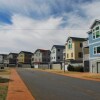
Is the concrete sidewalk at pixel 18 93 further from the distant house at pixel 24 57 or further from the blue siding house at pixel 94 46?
the distant house at pixel 24 57

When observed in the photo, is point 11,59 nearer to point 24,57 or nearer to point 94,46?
point 24,57

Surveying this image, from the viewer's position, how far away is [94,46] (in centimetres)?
5122

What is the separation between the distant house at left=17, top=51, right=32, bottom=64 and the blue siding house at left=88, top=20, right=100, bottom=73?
111 metres

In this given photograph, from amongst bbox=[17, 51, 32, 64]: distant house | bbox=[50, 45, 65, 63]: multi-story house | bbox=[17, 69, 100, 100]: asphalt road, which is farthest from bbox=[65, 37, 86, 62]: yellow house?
bbox=[17, 51, 32, 64]: distant house

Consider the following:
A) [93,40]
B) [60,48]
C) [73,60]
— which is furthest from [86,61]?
[60,48]

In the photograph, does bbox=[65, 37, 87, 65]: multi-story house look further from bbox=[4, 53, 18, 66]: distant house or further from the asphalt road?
bbox=[4, 53, 18, 66]: distant house

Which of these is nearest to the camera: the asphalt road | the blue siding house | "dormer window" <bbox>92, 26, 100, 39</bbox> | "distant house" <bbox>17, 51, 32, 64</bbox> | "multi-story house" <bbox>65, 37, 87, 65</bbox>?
the asphalt road

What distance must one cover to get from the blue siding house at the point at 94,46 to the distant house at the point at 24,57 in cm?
11120

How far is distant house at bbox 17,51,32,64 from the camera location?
532 feet

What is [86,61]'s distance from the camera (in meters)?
59.2

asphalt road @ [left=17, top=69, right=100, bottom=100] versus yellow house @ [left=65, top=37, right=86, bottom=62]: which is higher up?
yellow house @ [left=65, top=37, right=86, bottom=62]

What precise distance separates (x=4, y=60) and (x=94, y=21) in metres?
132

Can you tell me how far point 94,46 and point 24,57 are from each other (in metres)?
114

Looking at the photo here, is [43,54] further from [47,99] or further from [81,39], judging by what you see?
[47,99]
